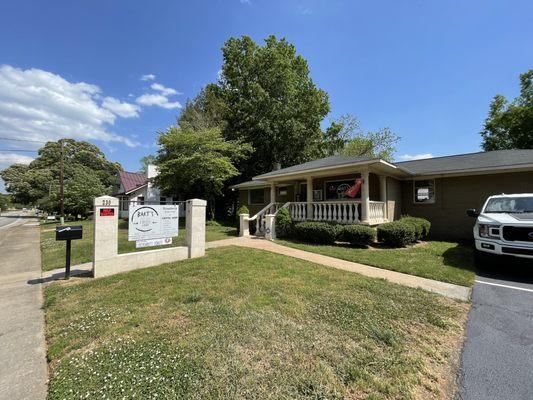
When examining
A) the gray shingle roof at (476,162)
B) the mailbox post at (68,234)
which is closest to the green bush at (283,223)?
the gray shingle roof at (476,162)

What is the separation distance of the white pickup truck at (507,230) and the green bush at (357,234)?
311 centimetres

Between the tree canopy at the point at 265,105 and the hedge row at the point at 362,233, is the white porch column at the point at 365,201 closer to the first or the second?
the hedge row at the point at 362,233

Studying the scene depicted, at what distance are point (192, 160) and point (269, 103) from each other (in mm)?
10427

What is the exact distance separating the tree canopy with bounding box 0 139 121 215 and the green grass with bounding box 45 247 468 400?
28695 millimetres

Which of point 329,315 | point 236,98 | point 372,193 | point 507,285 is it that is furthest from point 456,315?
point 236,98

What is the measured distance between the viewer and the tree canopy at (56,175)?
94.7 ft

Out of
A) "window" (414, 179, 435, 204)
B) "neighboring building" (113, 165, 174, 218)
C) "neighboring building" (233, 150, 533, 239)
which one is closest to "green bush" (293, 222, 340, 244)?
"neighboring building" (233, 150, 533, 239)

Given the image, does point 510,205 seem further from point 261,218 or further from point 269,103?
point 269,103

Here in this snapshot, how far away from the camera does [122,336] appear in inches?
127

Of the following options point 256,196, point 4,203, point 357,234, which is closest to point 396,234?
point 357,234

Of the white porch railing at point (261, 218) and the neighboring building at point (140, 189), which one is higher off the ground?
the neighboring building at point (140, 189)

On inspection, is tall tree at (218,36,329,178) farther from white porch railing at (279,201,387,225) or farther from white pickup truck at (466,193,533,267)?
white pickup truck at (466,193,533,267)

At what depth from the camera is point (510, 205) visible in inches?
275

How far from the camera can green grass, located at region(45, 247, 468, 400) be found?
2.36 meters
